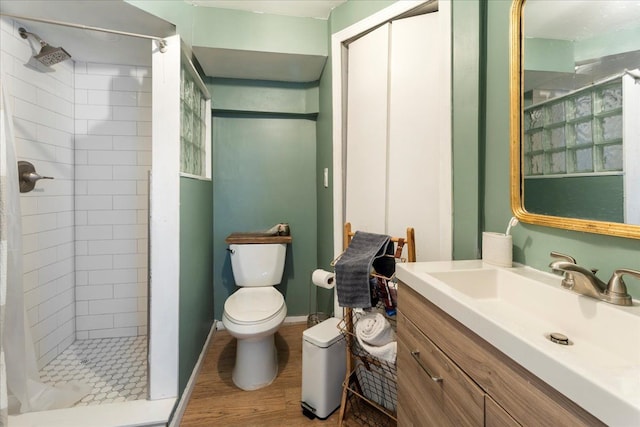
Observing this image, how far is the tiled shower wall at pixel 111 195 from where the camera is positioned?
6.61 feet

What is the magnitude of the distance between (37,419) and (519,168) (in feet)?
7.65

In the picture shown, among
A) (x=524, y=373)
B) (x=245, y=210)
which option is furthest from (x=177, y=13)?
(x=524, y=373)

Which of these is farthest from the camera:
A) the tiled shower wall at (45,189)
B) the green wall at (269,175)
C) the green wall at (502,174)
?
the green wall at (269,175)

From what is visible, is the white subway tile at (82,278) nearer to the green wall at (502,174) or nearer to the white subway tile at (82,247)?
the white subway tile at (82,247)

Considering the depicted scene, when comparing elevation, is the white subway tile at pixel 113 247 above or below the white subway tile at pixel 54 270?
above

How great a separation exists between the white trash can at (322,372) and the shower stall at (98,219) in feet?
2.23

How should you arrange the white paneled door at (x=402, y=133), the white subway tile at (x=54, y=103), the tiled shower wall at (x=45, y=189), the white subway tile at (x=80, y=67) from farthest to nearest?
the white subway tile at (x=80, y=67) → the white subway tile at (x=54, y=103) → the tiled shower wall at (x=45, y=189) → the white paneled door at (x=402, y=133)

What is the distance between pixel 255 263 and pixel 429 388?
155 cm

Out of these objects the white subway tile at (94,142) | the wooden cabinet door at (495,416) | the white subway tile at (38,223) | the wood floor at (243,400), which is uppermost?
the white subway tile at (94,142)

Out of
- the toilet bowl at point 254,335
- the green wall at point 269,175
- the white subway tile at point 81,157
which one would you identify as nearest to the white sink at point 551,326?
the toilet bowl at point 254,335

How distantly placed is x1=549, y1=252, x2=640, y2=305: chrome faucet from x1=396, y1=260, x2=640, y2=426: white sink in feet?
0.06

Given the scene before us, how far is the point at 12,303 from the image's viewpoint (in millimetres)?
1236

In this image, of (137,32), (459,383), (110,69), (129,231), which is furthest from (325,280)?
(110,69)

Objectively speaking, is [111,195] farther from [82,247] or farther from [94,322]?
[94,322]
